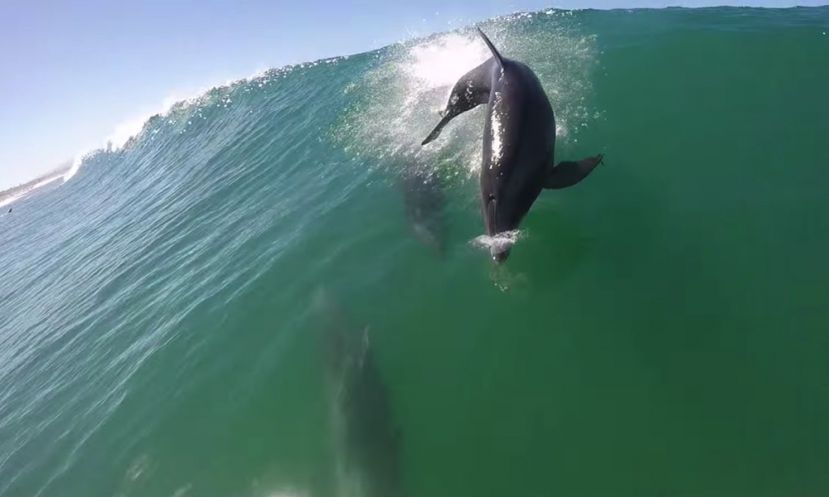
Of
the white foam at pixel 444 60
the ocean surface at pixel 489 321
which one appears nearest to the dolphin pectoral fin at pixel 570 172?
the ocean surface at pixel 489 321

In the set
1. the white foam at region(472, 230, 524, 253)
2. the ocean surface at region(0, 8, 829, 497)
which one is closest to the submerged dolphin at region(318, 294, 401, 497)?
the ocean surface at region(0, 8, 829, 497)

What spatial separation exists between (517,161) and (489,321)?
8.88ft

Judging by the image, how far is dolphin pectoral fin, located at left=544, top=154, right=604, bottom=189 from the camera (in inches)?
331

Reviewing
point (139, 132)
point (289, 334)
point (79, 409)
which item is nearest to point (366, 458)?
point (289, 334)

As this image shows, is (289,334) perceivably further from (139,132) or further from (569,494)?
Answer: (139,132)

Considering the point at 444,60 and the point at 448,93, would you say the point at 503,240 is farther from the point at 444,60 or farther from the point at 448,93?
the point at 444,60

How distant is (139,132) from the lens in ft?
177

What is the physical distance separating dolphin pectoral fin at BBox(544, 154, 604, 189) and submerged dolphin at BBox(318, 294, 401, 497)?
13.7 ft

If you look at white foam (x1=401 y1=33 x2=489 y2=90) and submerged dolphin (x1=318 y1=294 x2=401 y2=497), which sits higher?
white foam (x1=401 y1=33 x2=489 y2=90)

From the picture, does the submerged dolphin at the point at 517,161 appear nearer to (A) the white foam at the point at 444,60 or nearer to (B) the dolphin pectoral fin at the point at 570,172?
(B) the dolphin pectoral fin at the point at 570,172

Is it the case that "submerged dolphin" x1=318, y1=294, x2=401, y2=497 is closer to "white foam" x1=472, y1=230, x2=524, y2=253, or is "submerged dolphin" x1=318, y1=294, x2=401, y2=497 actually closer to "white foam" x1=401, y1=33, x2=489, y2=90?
"white foam" x1=472, y1=230, x2=524, y2=253

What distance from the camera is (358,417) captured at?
25.6 ft

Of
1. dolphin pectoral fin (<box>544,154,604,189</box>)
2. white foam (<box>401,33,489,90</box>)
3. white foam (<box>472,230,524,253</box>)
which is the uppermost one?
white foam (<box>401,33,489,90</box>)

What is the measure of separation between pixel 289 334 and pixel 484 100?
7.15 metres
